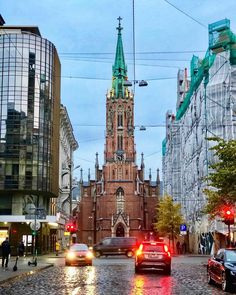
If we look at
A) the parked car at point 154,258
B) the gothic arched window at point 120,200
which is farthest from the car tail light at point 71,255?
the gothic arched window at point 120,200

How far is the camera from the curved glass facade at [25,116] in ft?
190

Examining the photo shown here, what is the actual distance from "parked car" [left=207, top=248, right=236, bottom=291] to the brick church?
95.0 meters

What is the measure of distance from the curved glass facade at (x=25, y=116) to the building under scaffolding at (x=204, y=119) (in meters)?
17.5

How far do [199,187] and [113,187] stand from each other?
56956 millimetres

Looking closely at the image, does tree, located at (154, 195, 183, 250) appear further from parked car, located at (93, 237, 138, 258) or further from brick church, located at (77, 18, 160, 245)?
brick church, located at (77, 18, 160, 245)

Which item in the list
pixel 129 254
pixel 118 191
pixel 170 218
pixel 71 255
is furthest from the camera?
pixel 118 191

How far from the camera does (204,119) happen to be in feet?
189

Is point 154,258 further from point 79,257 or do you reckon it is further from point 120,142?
point 120,142

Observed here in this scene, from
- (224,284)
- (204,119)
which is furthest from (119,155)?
(224,284)

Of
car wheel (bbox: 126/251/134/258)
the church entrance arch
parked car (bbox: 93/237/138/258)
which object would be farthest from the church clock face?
car wheel (bbox: 126/251/134/258)

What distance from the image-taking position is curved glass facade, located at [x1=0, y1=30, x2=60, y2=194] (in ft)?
190

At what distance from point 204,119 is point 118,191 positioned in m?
61.2

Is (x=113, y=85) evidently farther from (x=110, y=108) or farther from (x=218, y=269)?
(x=218, y=269)

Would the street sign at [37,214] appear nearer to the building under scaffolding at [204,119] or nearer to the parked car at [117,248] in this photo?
the building under scaffolding at [204,119]
